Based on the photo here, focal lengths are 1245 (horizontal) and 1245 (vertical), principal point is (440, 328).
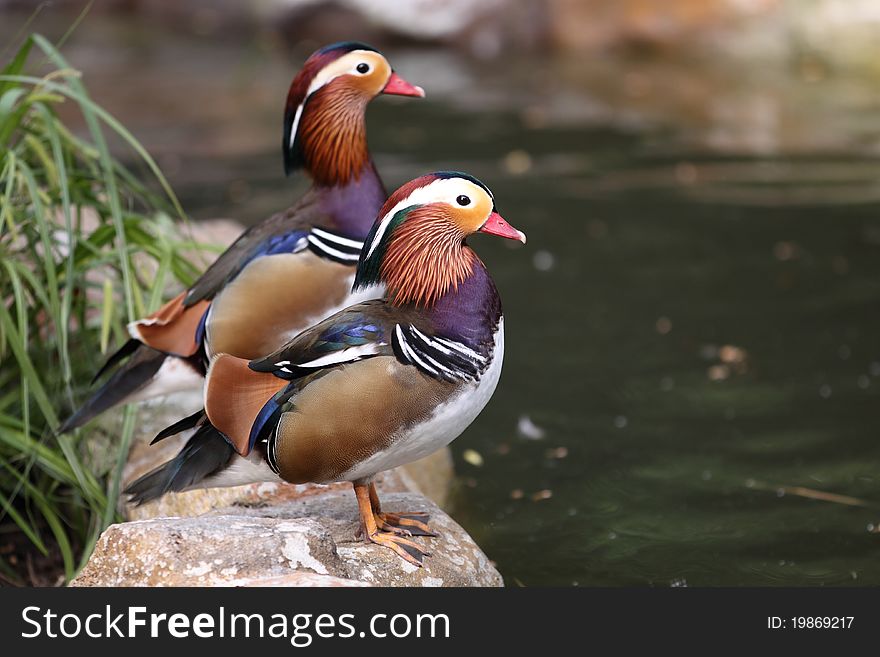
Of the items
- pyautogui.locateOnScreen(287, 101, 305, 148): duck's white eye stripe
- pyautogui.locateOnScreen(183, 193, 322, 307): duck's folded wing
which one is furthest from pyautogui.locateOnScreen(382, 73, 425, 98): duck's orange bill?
pyautogui.locateOnScreen(183, 193, 322, 307): duck's folded wing

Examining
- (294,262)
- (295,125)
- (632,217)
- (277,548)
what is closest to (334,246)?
(294,262)

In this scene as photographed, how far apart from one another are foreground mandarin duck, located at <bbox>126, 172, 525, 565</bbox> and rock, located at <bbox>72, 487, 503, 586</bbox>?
74 millimetres

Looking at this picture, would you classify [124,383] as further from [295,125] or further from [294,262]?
[295,125]

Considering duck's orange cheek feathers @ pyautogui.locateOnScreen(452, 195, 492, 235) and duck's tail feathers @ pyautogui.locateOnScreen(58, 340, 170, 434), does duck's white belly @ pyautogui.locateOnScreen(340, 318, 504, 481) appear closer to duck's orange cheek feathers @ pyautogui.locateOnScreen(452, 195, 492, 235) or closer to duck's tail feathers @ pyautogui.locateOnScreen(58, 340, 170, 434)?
duck's orange cheek feathers @ pyautogui.locateOnScreen(452, 195, 492, 235)

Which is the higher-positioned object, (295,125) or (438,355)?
(295,125)

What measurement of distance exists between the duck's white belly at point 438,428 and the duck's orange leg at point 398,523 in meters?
0.19

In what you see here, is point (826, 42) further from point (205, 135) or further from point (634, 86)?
point (205, 135)

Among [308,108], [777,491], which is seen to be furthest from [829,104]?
[308,108]

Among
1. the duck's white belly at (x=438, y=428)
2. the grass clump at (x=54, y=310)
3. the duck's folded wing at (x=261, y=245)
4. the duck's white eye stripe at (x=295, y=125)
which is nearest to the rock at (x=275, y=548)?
the duck's white belly at (x=438, y=428)

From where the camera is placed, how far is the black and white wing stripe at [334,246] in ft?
9.98

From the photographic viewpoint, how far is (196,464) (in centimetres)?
258

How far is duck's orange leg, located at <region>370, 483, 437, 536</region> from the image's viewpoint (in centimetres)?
268

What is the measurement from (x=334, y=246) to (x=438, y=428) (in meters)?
0.77

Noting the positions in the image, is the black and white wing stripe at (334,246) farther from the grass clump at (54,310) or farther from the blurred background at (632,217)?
the blurred background at (632,217)
